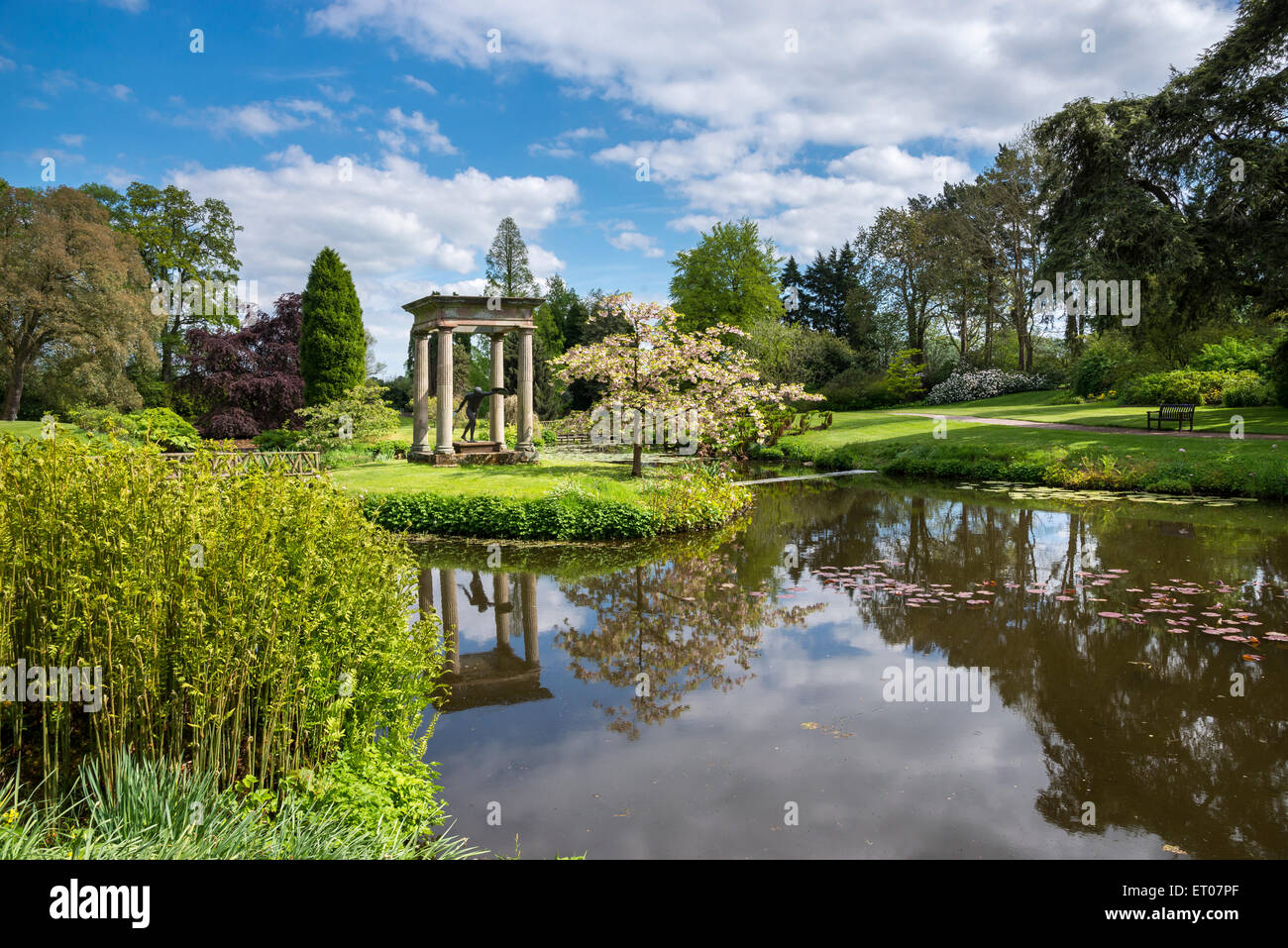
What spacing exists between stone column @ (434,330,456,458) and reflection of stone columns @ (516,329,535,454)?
6.41 feet

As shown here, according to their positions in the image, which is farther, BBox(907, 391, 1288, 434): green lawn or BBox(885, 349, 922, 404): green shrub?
BBox(885, 349, 922, 404): green shrub

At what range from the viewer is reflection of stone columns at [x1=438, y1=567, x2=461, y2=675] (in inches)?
261

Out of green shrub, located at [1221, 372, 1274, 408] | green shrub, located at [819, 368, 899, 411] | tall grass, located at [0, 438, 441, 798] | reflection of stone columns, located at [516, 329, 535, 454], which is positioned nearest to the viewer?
tall grass, located at [0, 438, 441, 798]

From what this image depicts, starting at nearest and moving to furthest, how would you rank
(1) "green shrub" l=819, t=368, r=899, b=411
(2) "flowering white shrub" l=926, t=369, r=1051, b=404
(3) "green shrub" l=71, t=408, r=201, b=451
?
(3) "green shrub" l=71, t=408, r=201, b=451, (2) "flowering white shrub" l=926, t=369, r=1051, b=404, (1) "green shrub" l=819, t=368, r=899, b=411

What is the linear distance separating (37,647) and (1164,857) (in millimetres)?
5802

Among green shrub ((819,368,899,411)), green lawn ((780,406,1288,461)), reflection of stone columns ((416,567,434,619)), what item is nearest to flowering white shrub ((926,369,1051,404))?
green shrub ((819,368,899,411))

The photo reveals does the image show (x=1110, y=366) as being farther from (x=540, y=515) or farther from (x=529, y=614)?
(x=529, y=614)

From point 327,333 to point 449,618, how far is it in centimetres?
2394

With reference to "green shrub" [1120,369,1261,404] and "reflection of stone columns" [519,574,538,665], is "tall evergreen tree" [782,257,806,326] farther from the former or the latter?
"reflection of stone columns" [519,574,538,665]

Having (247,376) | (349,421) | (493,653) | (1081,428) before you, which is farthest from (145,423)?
(1081,428)

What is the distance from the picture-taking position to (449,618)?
816cm

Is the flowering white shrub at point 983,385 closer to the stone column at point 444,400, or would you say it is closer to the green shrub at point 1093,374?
the green shrub at point 1093,374

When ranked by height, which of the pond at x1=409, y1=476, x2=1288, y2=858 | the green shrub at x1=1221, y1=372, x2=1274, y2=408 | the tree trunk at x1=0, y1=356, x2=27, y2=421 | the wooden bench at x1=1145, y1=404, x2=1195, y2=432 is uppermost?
the tree trunk at x1=0, y1=356, x2=27, y2=421
